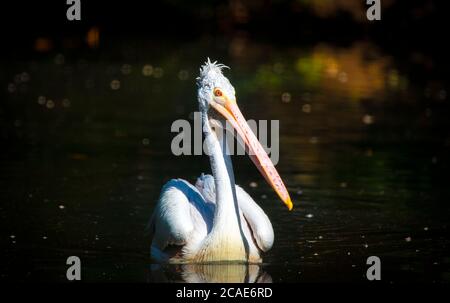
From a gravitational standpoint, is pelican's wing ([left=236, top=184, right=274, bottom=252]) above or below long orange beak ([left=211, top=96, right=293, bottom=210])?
below

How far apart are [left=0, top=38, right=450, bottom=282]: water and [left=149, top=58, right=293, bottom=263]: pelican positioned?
0.13 metres

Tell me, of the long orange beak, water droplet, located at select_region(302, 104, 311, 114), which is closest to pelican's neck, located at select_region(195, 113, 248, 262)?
the long orange beak

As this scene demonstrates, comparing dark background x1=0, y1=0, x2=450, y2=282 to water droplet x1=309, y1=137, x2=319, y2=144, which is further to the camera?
water droplet x1=309, y1=137, x2=319, y2=144

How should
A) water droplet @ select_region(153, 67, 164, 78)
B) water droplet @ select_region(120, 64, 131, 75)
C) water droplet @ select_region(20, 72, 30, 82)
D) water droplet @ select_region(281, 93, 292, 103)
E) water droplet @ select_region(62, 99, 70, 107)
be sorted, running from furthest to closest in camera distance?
water droplet @ select_region(120, 64, 131, 75) < water droplet @ select_region(153, 67, 164, 78) < water droplet @ select_region(20, 72, 30, 82) < water droplet @ select_region(281, 93, 292, 103) < water droplet @ select_region(62, 99, 70, 107)

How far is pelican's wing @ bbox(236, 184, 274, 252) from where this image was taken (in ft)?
24.2

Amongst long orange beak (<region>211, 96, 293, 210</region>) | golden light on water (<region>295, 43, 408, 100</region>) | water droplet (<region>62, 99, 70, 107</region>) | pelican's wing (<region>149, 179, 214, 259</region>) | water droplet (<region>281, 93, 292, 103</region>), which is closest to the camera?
pelican's wing (<region>149, 179, 214, 259</region>)

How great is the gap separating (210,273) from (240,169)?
411 centimetres

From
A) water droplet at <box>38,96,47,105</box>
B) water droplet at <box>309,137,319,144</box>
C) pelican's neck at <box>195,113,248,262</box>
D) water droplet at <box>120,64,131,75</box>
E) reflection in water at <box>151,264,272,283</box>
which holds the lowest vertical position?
reflection in water at <box>151,264,272,283</box>

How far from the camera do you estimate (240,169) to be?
1130 centimetres

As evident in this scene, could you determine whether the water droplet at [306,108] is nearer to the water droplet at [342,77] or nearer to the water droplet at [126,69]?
the water droplet at [342,77]

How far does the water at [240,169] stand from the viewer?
761 cm

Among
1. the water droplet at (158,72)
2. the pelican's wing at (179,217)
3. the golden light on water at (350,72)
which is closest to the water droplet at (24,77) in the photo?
the water droplet at (158,72)

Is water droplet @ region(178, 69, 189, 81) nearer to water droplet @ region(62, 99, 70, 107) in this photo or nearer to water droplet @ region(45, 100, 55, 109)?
water droplet @ region(62, 99, 70, 107)

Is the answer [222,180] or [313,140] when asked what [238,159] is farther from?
[222,180]
